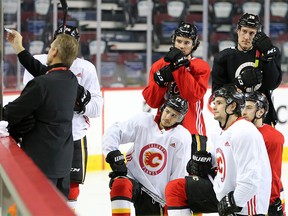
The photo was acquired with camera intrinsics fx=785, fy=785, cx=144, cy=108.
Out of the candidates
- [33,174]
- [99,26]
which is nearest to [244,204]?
[33,174]

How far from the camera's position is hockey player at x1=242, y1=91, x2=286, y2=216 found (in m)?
3.53

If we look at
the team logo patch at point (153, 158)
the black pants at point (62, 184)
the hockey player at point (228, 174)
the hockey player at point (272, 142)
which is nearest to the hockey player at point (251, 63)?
the hockey player at point (272, 142)

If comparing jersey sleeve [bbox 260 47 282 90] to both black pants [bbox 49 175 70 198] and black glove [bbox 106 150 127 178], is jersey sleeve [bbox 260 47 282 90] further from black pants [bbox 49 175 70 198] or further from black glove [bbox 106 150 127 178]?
black pants [bbox 49 175 70 198]

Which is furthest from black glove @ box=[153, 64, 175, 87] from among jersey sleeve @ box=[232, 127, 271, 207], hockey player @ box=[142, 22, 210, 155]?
jersey sleeve @ box=[232, 127, 271, 207]

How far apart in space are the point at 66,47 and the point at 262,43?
119cm

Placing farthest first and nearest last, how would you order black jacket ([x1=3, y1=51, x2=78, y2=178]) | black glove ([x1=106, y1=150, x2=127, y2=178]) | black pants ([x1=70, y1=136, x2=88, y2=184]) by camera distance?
black pants ([x1=70, y1=136, x2=88, y2=184])
black glove ([x1=106, y1=150, x2=127, y2=178])
black jacket ([x1=3, y1=51, x2=78, y2=178])

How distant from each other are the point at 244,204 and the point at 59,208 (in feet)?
5.37

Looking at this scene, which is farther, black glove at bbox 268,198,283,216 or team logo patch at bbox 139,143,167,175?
team logo patch at bbox 139,143,167,175

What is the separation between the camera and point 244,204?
3.15 metres

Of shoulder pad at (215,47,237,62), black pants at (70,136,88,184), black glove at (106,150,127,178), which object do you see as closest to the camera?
black glove at (106,150,127,178)

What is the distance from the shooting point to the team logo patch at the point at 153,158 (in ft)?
12.3

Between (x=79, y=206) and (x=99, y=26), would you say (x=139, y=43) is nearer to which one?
(x=99, y=26)

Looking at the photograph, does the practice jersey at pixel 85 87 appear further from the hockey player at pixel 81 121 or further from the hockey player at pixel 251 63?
the hockey player at pixel 251 63

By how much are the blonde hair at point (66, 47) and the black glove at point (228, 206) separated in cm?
85
